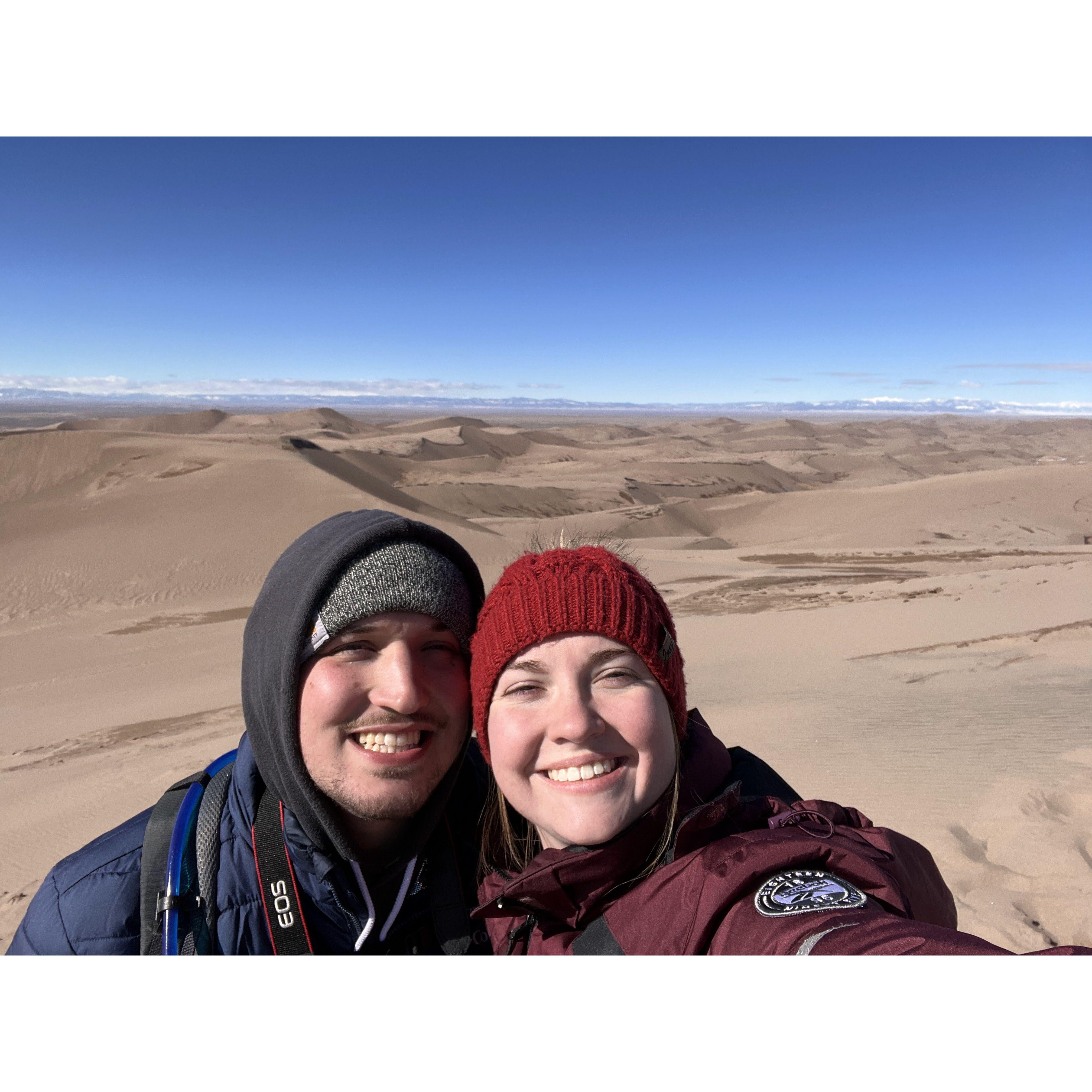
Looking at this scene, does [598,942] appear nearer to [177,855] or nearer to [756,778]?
[756,778]

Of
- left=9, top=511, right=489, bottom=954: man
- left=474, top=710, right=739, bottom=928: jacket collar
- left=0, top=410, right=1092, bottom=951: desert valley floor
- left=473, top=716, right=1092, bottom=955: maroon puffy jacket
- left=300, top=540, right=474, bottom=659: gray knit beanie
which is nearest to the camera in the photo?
left=473, top=716, right=1092, bottom=955: maroon puffy jacket

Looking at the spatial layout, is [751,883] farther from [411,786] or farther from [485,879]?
[411,786]

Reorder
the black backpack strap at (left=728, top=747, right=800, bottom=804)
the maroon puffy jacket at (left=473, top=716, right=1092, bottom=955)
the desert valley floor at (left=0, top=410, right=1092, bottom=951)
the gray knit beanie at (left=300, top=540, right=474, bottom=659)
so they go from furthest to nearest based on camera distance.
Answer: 1. the desert valley floor at (left=0, top=410, right=1092, bottom=951)
2. the black backpack strap at (left=728, top=747, right=800, bottom=804)
3. the gray knit beanie at (left=300, top=540, right=474, bottom=659)
4. the maroon puffy jacket at (left=473, top=716, right=1092, bottom=955)

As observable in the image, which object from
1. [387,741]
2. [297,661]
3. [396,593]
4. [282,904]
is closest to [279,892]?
[282,904]

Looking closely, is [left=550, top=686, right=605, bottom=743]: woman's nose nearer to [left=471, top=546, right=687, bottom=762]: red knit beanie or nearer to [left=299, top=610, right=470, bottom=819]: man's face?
[left=471, top=546, right=687, bottom=762]: red knit beanie

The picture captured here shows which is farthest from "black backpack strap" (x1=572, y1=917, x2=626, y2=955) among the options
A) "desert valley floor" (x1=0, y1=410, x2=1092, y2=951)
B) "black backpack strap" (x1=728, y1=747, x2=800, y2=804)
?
"desert valley floor" (x1=0, y1=410, x2=1092, y2=951)

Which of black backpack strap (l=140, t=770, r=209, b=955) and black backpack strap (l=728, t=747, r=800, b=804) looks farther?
black backpack strap (l=728, t=747, r=800, b=804)

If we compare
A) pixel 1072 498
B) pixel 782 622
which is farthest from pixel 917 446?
pixel 782 622
